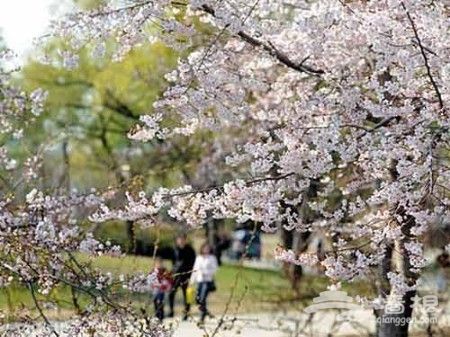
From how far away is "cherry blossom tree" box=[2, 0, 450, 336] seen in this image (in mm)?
5059

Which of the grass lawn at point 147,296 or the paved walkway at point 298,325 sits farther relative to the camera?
the paved walkway at point 298,325

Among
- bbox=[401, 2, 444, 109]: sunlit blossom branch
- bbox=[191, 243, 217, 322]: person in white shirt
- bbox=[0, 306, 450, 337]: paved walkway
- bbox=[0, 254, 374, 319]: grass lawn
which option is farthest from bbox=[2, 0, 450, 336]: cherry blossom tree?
bbox=[191, 243, 217, 322]: person in white shirt

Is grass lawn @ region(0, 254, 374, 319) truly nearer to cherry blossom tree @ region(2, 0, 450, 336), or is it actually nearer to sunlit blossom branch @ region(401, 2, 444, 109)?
cherry blossom tree @ region(2, 0, 450, 336)

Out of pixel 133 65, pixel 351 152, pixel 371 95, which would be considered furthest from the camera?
pixel 133 65

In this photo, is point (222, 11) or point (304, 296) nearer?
point (222, 11)

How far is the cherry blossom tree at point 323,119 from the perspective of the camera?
506cm

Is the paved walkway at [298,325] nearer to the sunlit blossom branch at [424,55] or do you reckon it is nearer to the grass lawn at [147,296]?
the grass lawn at [147,296]

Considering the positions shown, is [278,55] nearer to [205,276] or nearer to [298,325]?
[298,325]

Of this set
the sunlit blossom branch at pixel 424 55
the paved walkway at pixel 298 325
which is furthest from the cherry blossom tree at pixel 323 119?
the paved walkway at pixel 298 325

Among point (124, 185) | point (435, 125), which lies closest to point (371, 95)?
point (435, 125)

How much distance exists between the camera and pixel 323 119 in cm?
578

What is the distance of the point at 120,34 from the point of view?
6.04 metres

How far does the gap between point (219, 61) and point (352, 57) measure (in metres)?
1.69

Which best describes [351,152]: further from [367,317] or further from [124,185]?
[367,317]
